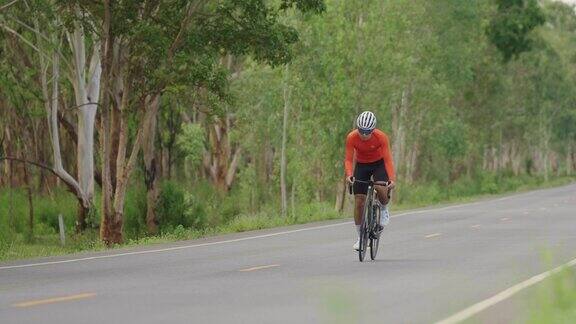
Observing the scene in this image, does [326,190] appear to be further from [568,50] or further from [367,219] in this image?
[568,50]

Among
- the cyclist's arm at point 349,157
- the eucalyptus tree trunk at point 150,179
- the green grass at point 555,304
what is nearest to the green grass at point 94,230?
the eucalyptus tree trunk at point 150,179

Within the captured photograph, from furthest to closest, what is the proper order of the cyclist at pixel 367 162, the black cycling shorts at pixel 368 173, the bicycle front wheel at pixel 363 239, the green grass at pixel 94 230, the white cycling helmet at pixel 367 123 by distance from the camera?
the green grass at pixel 94 230 → the bicycle front wheel at pixel 363 239 → the black cycling shorts at pixel 368 173 → the cyclist at pixel 367 162 → the white cycling helmet at pixel 367 123

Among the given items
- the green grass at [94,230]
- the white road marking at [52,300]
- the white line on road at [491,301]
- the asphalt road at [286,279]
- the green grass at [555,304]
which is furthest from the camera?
the green grass at [94,230]

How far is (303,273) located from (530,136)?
10230cm

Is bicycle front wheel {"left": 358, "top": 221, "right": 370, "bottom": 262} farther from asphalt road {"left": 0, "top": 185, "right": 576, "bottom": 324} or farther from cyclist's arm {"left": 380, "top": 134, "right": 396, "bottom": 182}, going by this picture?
cyclist's arm {"left": 380, "top": 134, "right": 396, "bottom": 182}

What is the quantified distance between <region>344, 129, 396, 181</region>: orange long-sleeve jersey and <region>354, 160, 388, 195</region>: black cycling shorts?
0.26 feet

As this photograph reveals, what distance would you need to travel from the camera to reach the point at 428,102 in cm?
7544

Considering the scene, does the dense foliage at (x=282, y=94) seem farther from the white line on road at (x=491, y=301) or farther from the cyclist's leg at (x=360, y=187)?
the white line on road at (x=491, y=301)

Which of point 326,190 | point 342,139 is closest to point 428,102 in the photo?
point 326,190

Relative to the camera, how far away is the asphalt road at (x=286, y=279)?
12.6 m

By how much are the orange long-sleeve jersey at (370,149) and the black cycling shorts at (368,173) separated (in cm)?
8

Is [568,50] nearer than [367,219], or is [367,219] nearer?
[367,219]

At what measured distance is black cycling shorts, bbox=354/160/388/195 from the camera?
781 inches


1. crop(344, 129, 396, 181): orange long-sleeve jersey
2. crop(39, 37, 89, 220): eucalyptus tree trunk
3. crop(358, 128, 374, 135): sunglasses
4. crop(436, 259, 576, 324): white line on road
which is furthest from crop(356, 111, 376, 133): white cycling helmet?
crop(39, 37, 89, 220): eucalyptus tree trunk
